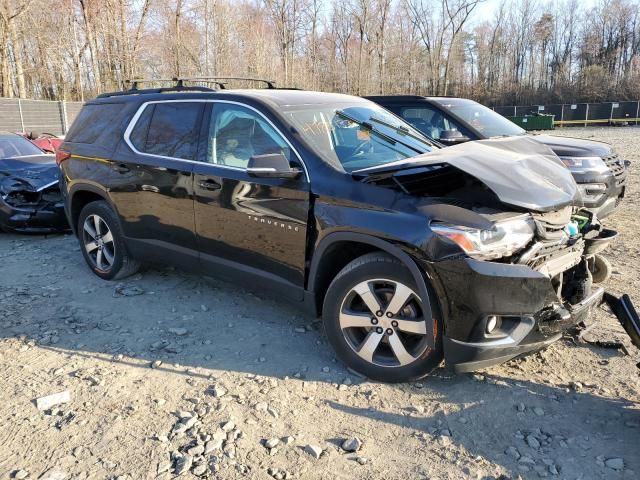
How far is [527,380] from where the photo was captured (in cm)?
338

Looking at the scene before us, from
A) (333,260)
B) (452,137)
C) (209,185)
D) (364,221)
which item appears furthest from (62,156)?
(452,137)

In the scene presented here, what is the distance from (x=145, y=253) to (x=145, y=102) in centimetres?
142

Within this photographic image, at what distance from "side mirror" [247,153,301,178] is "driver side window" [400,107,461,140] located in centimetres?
423

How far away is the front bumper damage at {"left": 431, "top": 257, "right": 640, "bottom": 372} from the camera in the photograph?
2.88 m

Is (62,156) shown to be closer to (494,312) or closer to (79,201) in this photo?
(79,201)

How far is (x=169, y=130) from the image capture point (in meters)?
4.55

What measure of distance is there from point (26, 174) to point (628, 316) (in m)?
7.39

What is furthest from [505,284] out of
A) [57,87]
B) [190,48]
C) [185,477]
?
[57,87]

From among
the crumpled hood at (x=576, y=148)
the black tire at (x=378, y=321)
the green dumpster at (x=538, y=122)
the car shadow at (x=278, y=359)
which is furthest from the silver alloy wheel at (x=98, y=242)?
the green dumpster at (x=538, y=122)

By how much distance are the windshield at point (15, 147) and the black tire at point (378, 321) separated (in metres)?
6.94

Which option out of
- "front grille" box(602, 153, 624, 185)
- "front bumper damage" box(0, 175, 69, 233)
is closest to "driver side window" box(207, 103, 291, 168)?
"front bumper damage" box(0, 175, 69, 233)

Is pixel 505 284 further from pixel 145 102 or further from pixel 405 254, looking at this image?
pixel 145 102

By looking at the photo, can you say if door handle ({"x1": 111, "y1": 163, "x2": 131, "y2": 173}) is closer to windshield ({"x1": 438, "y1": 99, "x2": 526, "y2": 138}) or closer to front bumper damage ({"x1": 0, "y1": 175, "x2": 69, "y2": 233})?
front bumper damage ({"x1": 0, "y1": 175, "x2": 69, "y2": 233})

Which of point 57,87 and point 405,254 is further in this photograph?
point 57,87
